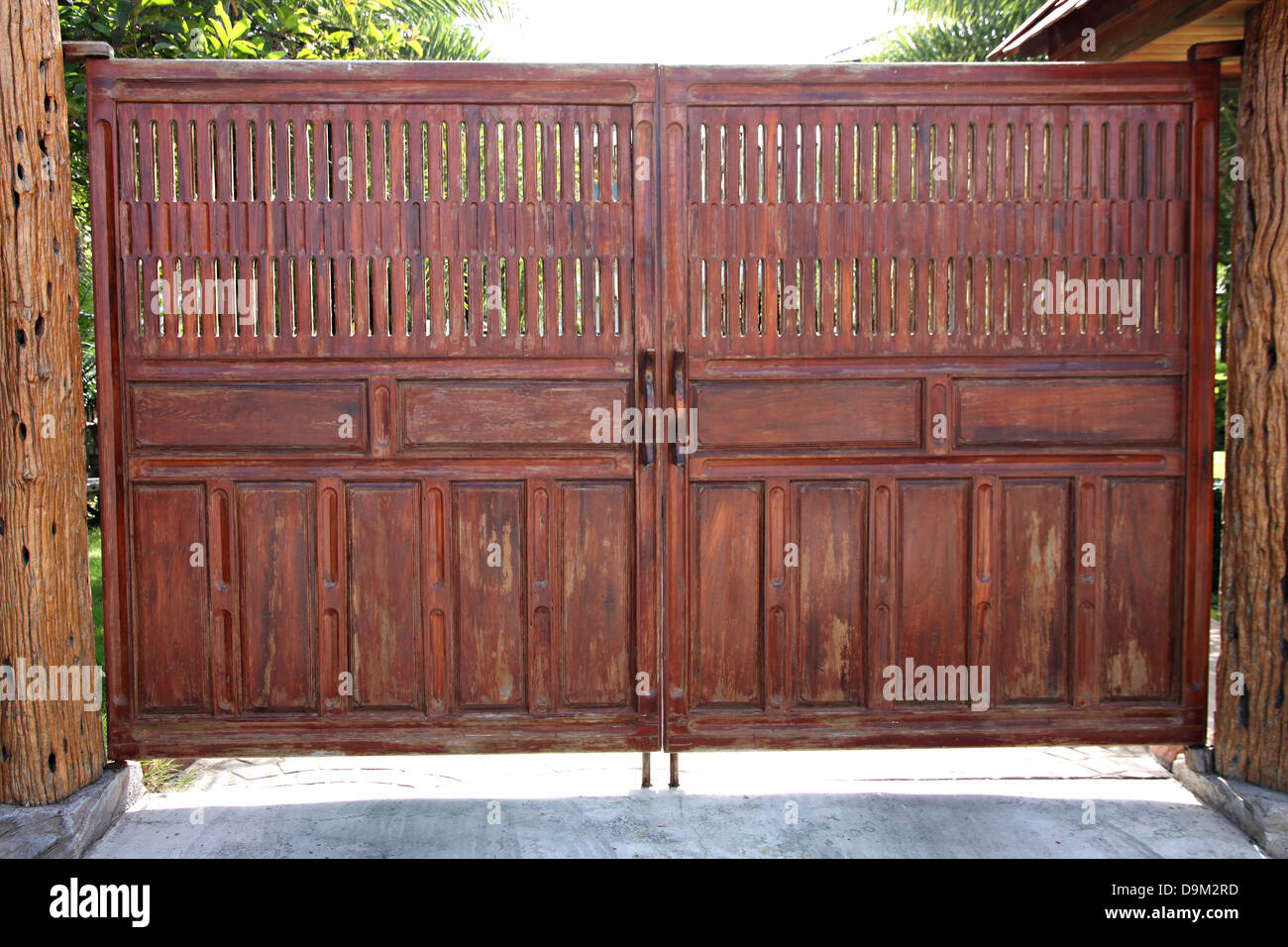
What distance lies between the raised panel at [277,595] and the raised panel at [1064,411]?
7.78ft

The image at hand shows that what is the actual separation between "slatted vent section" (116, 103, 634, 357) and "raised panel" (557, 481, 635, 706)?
1.84 ft

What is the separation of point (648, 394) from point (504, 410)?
1.68 ft

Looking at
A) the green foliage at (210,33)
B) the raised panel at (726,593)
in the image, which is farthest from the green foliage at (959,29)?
the raised panel at (726,593)

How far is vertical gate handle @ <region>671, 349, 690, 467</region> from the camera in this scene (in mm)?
3752

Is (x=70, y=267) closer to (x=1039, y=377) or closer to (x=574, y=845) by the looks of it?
(x=574, y=845)

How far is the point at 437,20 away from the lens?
12.3 meters

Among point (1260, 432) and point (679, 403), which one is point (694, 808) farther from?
point (1260, 432)

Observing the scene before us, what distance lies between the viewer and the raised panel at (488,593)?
12.5 feet

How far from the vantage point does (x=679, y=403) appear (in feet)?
12.3

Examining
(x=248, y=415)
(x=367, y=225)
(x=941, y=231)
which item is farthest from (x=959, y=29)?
(x=248, y=415)

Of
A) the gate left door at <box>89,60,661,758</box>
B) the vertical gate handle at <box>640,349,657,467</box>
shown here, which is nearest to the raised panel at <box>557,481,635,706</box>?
the gate left door at <box>89,60,661,758</box>

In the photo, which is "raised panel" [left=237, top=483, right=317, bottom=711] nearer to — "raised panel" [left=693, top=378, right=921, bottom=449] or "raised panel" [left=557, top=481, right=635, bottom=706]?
"raised panel" [left=557, top=481, right=635, bottom=706]

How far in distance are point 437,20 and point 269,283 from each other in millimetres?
9731
